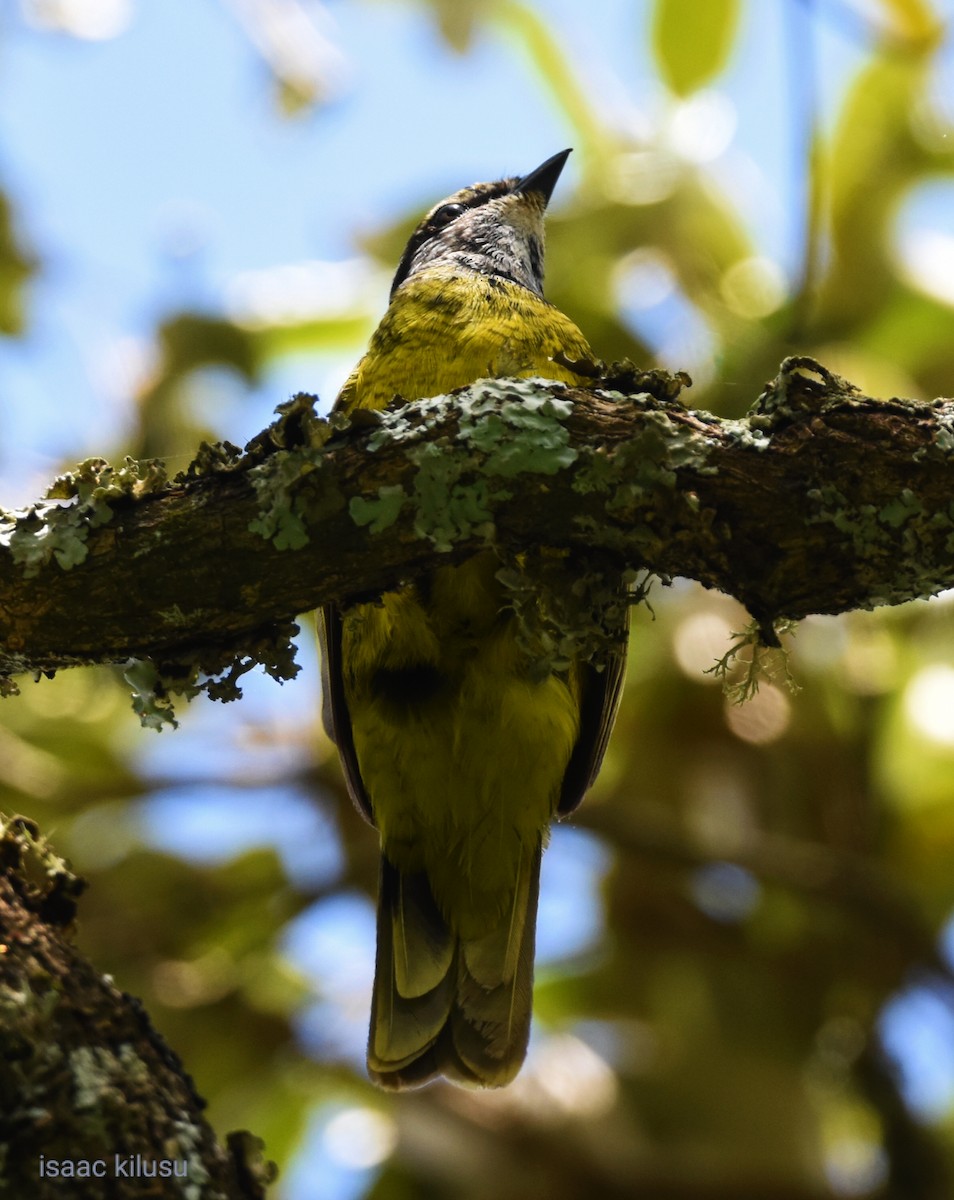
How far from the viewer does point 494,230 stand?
16.7 ft

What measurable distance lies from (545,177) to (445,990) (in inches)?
123

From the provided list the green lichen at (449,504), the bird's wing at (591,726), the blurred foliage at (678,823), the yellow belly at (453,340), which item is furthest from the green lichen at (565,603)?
the blurred foliage at (678,823)

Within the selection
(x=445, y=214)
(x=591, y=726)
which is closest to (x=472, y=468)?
(x=591, y=726)

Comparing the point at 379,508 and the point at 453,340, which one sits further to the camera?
the point at 453,340

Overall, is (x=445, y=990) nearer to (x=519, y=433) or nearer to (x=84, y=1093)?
(x=84, y=1093)

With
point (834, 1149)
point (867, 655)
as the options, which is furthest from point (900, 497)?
point (834, 1149)

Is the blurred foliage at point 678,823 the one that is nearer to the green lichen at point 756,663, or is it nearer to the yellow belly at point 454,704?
the yellow belly at point 454,704

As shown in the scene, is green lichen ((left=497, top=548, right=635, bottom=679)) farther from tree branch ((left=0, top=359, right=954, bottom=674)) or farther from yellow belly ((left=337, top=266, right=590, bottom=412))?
yellow belly ((left=337, top=266, right=590, bottom=412))

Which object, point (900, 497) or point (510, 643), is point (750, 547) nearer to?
point (900, 497)

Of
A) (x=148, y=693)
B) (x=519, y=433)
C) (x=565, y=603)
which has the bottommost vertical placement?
(x=148, y=693)

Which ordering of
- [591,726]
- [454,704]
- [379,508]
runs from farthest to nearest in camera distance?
[591,726] → [454,704] → [379,508]

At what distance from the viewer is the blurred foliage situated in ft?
15.9

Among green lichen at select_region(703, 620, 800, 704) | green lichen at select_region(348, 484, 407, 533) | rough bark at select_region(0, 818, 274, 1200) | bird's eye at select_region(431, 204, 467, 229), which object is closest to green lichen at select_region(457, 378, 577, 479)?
green lichen at select_region(348, 484, 407, 533)

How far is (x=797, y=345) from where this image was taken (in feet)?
15.7
